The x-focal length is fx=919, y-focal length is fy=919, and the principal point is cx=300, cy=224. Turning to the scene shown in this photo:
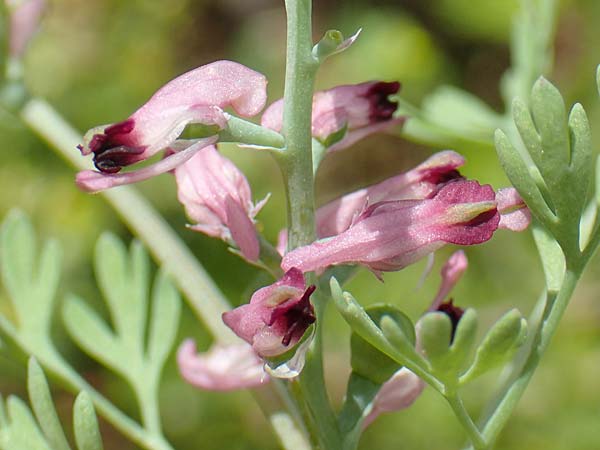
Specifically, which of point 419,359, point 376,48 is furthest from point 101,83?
point 419,359

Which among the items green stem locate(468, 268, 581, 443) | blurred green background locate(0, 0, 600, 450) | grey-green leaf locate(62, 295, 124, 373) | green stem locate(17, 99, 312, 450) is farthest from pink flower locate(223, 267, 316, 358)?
blurred green background locate(0, 0, 600, 450)

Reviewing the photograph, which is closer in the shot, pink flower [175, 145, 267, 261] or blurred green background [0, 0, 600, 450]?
pink flower [175, 145, 267, 261]

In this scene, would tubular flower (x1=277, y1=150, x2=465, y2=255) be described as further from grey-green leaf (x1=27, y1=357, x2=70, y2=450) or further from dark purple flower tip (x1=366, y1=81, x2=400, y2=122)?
grey-green leaf (x1=27, y1=357, x2=70, y2=450)

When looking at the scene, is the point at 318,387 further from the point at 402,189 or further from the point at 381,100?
the point at 381,100

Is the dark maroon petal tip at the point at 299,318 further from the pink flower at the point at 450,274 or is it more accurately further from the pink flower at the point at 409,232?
the pink flower at the point at 450,274

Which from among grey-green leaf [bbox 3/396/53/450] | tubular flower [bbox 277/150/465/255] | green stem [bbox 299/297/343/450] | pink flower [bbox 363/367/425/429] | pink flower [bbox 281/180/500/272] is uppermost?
pink flower [bbox 281/180/500/272]

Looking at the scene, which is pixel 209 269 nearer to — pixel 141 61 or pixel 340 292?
pixel 141 61

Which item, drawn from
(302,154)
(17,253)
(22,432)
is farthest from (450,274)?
(17,253)

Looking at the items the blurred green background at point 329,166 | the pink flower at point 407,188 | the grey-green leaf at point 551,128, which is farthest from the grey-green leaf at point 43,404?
the blurred green background at point 329,166
